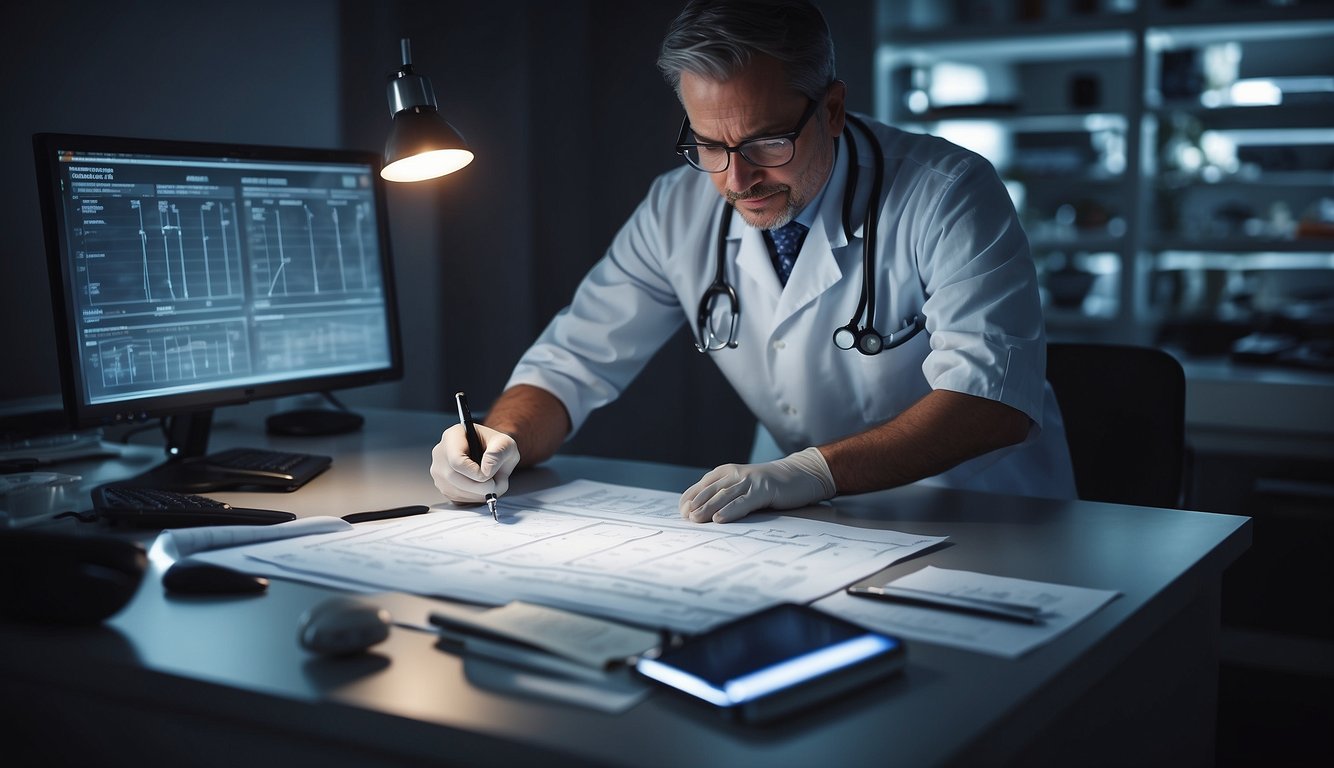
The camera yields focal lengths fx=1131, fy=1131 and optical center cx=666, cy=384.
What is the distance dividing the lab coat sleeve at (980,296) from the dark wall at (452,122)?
52.7 inches

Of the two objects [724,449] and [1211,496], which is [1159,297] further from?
[724,449]

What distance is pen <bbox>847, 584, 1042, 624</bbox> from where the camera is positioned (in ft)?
2.98

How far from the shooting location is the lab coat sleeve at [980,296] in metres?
1.42

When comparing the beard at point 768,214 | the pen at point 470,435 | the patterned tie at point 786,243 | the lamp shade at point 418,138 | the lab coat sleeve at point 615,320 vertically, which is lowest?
the pen at point 470,435

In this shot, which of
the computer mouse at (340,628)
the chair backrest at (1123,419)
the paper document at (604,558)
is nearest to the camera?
the computer mouse at (340,628)

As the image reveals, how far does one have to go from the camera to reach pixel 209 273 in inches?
61.1

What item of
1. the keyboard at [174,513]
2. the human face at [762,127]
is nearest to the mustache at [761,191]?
the human face at [762,127]

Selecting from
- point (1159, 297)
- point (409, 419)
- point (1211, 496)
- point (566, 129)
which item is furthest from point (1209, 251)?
point (409, 419)

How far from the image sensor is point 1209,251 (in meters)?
3.37

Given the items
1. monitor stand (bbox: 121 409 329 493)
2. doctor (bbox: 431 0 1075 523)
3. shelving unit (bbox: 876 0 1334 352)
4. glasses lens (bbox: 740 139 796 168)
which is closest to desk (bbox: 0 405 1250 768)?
doctor (bbox: 431 0 1075 523)

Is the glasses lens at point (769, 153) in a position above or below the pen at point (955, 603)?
above

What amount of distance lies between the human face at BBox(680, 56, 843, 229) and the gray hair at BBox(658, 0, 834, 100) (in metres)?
0.01

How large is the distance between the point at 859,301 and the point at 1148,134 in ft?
7.64

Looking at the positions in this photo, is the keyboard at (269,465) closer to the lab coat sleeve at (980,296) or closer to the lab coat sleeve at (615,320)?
the lab coat sleeve at (615,320)
